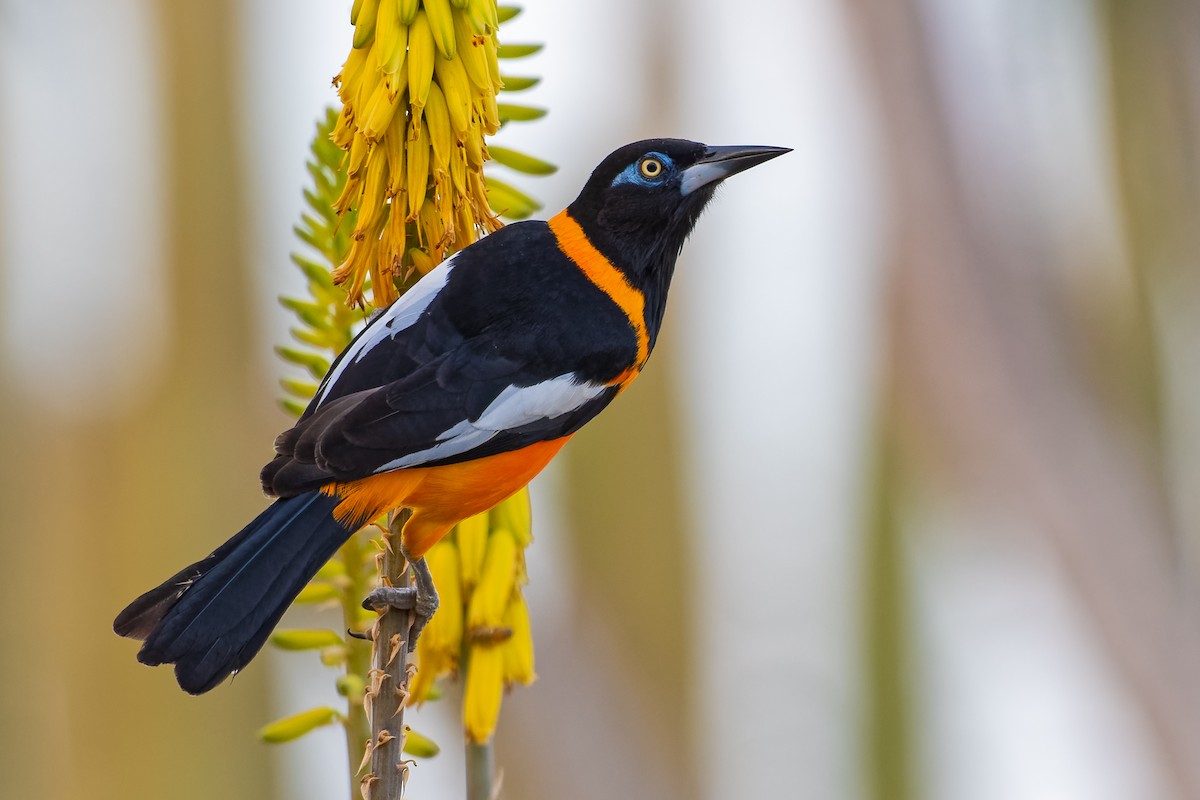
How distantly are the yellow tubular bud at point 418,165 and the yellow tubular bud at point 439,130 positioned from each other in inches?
0.4

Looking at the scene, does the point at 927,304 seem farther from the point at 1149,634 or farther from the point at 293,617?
the point at 293,617

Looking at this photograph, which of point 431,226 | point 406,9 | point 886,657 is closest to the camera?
point 406,9

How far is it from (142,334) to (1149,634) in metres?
2.33

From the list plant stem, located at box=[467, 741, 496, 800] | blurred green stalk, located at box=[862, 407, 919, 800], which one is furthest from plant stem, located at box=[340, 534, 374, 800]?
blurred green stalk, located at box=[862, 407, 919, 800]

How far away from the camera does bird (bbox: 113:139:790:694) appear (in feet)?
5.06

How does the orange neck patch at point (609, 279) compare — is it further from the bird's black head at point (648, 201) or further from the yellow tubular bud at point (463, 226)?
Result: the yellow tubular bud at point (463, 226)

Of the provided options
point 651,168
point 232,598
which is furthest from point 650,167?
point 232,598

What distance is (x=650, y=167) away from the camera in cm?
217

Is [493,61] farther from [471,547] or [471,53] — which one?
[471,547]

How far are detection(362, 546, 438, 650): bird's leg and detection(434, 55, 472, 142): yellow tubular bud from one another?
54 centimetres

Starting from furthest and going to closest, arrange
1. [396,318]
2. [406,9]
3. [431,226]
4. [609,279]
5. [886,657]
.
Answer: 1. [886,657]
2. [609,279]
3. [396,318]
4. [431,226]
5. [406,9]

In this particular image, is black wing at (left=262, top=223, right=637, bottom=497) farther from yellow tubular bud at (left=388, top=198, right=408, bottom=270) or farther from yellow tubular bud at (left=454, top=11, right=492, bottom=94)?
yellow tubular bud at (left=454, top=11, right=492, bottom=94)

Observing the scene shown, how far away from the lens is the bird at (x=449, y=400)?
5.06 feet

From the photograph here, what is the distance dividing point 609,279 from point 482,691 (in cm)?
79
